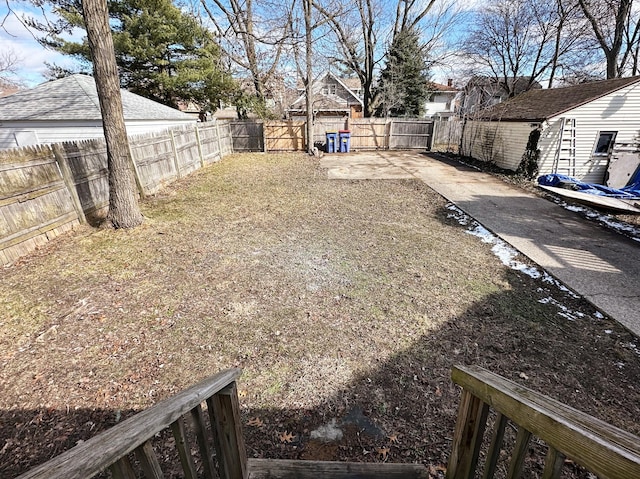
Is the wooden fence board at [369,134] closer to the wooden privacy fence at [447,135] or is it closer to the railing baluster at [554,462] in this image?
the wooden privacy fence at [447,135]

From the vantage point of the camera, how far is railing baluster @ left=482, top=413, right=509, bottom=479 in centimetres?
124

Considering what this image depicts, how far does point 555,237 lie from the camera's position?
6129mm

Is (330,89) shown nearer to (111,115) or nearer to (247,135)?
(247,135)

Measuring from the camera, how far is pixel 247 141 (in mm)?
17359

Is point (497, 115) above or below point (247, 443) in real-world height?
above

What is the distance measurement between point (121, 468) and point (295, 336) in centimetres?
260

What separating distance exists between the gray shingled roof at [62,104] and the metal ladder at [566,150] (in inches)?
667

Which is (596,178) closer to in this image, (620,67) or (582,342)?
(582,342)

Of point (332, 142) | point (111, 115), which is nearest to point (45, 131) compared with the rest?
point (111, 115)

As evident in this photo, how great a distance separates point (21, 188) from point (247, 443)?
570 centimetres

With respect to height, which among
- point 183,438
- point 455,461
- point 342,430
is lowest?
point 342,430

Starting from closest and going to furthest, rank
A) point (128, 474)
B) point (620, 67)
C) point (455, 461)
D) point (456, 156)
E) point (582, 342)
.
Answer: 1. point (128, 474)
2. point (455, 461)
3. point (582, 342)
4. point (456, 156)
5. point (620, 67)

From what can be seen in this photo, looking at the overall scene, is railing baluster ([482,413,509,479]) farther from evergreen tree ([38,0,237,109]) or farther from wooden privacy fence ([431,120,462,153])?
wooden privacy fence ([431,120,462,153])

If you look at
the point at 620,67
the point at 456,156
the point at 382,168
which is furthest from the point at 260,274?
the point at 620,67
